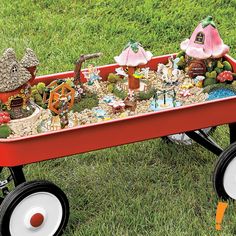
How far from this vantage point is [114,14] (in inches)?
219

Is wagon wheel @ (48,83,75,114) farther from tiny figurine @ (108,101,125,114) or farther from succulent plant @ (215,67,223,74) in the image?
succulent plant @ (215,67,223,74)

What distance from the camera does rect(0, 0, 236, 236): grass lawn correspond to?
3.12 m

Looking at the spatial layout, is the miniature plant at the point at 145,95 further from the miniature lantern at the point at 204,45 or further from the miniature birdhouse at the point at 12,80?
the miniature birdhouse at the point at 12,80

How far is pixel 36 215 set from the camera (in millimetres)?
2889

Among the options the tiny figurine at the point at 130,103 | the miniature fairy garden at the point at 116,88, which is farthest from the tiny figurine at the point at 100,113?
the tiny figurine at the point at 130,103

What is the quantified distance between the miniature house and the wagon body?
307mm

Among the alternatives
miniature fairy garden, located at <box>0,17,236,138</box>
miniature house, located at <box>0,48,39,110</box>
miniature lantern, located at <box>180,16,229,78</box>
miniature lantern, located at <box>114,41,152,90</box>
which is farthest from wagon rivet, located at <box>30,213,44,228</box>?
miniature lantern, located at <box>180,16,229,78</box>

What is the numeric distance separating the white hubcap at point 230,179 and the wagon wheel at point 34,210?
74 cm

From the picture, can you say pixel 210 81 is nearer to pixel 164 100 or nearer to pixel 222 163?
pixel 164 100

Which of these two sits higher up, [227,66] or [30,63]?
[30,63]

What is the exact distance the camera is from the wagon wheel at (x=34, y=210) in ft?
9.14

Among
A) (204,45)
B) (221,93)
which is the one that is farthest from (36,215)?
(204,45)

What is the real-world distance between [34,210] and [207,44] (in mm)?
1131

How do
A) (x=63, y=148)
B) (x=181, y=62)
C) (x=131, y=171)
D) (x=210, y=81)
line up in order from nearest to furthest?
(x=63, y=148), (x=210, y=81), (x=181, y=62), (x=131, y=171)
